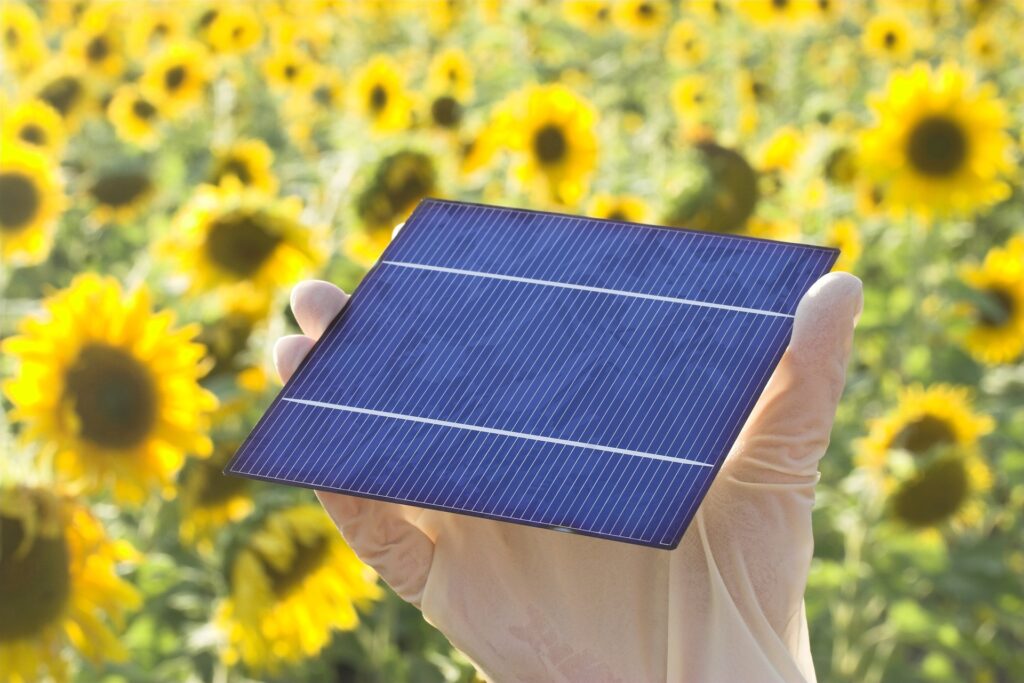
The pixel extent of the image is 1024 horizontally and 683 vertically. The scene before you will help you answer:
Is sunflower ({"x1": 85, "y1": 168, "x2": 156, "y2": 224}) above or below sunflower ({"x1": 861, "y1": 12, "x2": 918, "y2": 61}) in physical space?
above

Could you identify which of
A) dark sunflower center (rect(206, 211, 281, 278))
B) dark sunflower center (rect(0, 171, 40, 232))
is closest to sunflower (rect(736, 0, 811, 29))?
dark sunflower center (rect(0, 171, 40, 232))

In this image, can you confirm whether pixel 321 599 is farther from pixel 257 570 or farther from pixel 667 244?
pixel 667 244

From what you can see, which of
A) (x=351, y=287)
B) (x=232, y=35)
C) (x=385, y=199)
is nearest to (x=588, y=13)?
→ (x=232, y=35)

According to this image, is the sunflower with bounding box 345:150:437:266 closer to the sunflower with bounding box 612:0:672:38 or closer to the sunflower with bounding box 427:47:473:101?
the sunflower with bounding box 427:47:473:101

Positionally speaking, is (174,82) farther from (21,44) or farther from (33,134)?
(21,44)

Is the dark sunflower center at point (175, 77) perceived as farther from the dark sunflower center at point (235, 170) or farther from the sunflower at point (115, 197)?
the dark sunflower center at point (235, 170)

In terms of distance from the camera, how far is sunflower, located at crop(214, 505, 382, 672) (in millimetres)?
4121

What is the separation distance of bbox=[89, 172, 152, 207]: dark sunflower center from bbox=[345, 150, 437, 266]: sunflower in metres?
2.08

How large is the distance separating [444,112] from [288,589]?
466cm

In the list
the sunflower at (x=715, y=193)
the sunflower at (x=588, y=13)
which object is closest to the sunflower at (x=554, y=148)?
the sunflower at (x=715, y=193)

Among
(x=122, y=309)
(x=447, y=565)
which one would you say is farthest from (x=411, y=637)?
(x=447, y=565)

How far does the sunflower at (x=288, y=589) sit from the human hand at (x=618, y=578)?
1466 mm

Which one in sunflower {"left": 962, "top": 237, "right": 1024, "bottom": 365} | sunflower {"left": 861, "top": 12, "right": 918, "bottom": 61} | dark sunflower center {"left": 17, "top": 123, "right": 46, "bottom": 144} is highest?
dark sunflower center {"left": 17, "top": 123, "right": 46, "bottom": 144}

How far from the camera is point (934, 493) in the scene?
511cm
